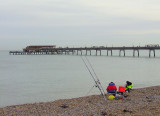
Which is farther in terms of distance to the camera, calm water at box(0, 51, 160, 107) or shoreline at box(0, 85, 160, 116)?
calm water at box(0, 51, 160, 107)

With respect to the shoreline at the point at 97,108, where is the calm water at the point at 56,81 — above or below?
below

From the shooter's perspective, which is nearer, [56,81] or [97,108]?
[97,108]

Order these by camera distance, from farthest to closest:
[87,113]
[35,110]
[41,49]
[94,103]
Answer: [41,49]
[94,103]
[35,110]
[87,113]

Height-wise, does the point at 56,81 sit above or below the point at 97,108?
below

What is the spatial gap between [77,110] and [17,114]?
6.17ft

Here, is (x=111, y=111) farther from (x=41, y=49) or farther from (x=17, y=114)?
(x=41, y=49)

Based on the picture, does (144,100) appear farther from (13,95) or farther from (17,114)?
(13,95)

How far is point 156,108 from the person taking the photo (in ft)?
26.1

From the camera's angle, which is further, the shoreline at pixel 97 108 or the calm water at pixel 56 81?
the calm water at pixel 56 81

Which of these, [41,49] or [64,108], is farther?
[41,49]

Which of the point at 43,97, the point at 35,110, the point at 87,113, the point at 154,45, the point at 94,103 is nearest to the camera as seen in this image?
the point at 87,113

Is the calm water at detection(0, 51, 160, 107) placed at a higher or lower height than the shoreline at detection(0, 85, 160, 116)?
lower

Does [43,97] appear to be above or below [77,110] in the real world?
below

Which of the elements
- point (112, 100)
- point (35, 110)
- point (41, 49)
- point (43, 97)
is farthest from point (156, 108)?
point (41, 49)
